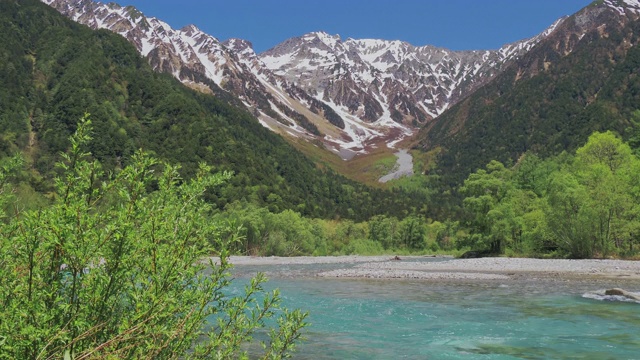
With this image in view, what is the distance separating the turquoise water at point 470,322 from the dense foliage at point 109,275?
12845mm

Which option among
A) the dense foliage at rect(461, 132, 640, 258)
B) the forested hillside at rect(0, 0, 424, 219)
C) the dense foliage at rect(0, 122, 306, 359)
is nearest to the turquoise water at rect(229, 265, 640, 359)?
the dense foliage at rect(0, 122, 306, 359)

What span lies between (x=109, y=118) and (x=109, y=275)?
168 metres

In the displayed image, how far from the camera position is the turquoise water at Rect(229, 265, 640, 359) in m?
17.6

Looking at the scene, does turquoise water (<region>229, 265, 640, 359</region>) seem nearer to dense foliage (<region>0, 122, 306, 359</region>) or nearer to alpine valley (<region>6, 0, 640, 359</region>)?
alpine valley (<region>6, 0, 640, 359</region>)

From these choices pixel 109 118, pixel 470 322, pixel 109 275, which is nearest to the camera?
pixel 109 275

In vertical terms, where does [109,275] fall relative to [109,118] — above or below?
below

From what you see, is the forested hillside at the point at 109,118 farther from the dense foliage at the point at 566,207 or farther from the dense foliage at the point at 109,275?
the dense foliage at the point at 109,275

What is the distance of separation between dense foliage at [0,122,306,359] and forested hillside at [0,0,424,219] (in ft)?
409

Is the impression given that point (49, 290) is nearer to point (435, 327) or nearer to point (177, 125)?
point (435, 327)

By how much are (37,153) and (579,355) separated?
140442 millimetres

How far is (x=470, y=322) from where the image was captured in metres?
23.3

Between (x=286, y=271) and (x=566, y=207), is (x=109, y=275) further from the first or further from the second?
(x=566, y=207)

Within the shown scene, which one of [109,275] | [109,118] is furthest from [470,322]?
[109,118]

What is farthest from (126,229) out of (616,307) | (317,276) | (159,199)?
(317,276)
